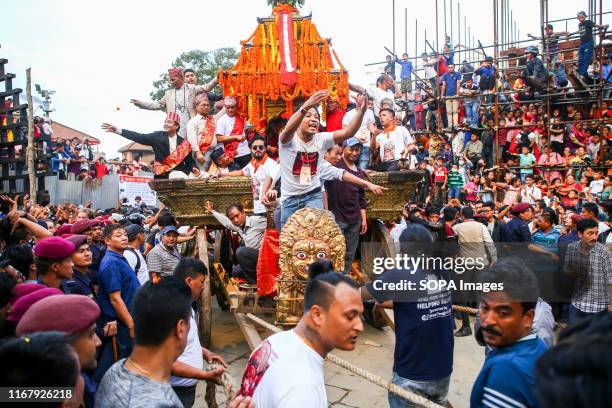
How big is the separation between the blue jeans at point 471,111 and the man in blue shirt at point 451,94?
0.29 meters

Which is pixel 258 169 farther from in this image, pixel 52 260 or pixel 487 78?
pixel 487 78

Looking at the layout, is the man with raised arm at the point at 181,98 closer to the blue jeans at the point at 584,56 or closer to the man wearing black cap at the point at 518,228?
the man wearing black cap at the point at 518,228

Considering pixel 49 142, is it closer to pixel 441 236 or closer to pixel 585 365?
pixel 441 236

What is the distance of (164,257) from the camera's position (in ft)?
18.5

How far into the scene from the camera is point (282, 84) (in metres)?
6.82

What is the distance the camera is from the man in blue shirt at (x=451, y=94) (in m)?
15.5

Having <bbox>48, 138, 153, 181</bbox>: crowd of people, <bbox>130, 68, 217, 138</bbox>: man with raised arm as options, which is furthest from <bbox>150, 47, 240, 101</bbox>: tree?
<bbox>130, 68, 217, 138</bbox>: man with raised arm

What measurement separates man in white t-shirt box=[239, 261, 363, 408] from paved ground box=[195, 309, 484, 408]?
7.96ft

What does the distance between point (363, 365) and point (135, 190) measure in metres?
11.8

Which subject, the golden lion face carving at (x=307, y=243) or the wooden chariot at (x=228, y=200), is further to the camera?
the wooden chariot at (x=228, y=200)

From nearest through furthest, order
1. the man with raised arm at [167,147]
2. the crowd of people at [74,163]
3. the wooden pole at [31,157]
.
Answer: the man with raised arm at [167,147]
the wooden pole at [31,157]
the crowd of people at [74,163]

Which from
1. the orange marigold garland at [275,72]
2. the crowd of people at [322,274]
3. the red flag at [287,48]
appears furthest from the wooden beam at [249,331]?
the red flag at [287,48]

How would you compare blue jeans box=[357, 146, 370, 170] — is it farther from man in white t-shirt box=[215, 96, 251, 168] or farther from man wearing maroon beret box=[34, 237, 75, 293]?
man wearing maroon beret box=[34, 237, 75, 293]

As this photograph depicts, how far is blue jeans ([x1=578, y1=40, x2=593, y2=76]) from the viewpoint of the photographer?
12977mm
